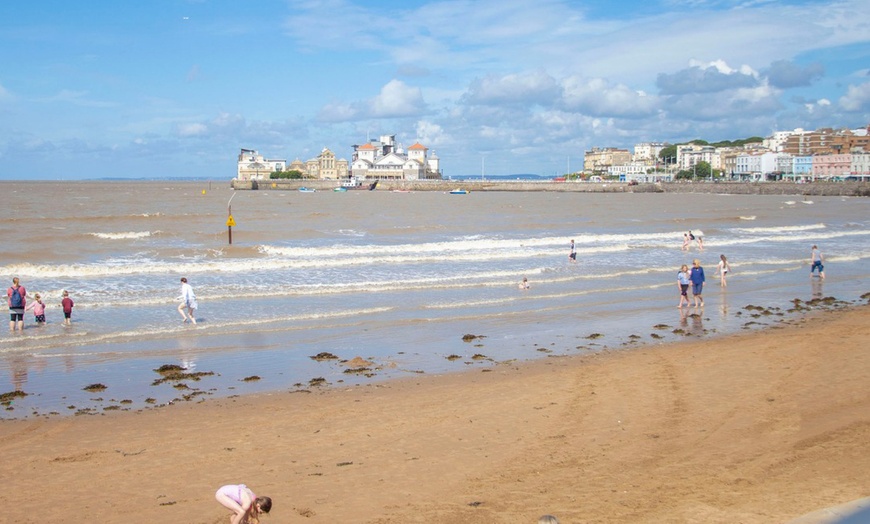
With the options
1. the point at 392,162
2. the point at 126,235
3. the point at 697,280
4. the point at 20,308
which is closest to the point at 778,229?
the point at 697,280

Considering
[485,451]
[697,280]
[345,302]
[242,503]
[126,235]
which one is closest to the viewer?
[242,503]

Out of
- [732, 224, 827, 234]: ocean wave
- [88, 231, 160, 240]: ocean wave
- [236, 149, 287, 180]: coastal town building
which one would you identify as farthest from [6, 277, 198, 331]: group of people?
[236, 149, 287, 180]: coastal town building

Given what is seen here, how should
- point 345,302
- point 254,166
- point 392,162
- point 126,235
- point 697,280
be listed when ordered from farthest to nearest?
1. point 254,166
2. point 392,162
3. point 126,235
4. point 345,302
5. point 697,280

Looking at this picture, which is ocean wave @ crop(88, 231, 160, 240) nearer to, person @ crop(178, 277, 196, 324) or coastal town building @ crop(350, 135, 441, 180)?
person @ crop(178, 277, 196, 324)

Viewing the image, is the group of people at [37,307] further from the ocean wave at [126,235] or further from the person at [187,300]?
the ocean wave at [126,235]

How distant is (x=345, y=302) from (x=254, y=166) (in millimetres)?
164349

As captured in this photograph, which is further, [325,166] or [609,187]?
[325,166]

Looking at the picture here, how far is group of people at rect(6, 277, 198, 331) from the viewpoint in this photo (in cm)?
1552

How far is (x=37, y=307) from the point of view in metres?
16.3

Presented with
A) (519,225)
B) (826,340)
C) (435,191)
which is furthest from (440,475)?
(435,191)

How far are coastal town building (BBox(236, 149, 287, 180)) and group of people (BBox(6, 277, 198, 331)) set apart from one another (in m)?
160

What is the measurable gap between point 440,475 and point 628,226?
44.0m

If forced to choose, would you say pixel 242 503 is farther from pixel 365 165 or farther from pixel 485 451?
pixel 365 165

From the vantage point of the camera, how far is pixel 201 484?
732 cm
